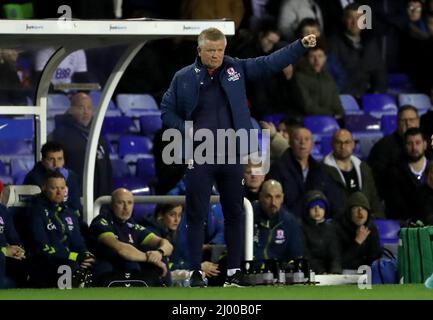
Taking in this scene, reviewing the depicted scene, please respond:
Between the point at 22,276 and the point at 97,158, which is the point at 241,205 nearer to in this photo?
the point at 22,276

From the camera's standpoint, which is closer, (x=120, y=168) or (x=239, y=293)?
(x=239, y=293)

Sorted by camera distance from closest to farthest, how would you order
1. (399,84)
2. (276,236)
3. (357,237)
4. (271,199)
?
(276,236) → (271,199) → (357,237) → (399,84)

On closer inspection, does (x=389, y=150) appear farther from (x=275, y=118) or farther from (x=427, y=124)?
(x=275, y=118)

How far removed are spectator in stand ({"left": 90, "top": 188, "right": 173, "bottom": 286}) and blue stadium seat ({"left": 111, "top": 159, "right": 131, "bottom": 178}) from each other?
3422 millimetres

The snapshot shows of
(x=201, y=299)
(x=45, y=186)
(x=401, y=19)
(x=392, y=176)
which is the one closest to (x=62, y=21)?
(x=45, y=186)

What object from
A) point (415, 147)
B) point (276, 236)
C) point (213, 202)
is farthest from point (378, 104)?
point (213, 202)

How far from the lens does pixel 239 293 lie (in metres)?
12.1

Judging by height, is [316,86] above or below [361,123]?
above

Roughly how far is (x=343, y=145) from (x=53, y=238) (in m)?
4.16

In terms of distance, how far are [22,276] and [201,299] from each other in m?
3.64

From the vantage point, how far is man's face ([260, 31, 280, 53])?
19.5 metres

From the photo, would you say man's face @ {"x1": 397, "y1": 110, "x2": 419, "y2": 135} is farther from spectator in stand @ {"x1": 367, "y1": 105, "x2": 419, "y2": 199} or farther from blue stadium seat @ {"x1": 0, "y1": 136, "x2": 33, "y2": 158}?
blue stadium seat @ {"x1": 0, "y1": 136, "x2": 33, "y2": 158}

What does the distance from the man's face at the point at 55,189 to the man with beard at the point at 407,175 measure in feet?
14.6

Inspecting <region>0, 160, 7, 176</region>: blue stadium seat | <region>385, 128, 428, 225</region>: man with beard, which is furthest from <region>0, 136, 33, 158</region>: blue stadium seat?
<region>385, 128, 428, 225</region>: man with beard
